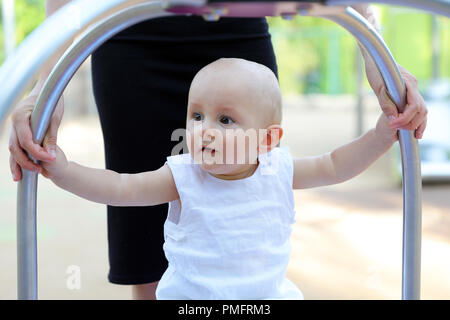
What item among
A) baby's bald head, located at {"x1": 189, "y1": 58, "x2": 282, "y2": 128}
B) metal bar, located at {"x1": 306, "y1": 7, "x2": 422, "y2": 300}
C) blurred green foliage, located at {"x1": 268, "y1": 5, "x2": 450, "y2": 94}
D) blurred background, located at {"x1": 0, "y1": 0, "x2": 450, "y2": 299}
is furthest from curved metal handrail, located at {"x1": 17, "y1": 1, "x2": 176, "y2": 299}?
blurred green foliage, located at {"x1": 268, "y1": 5, "x2": 450, "y2": 94}

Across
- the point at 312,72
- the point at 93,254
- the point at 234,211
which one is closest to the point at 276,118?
the point at 234,211

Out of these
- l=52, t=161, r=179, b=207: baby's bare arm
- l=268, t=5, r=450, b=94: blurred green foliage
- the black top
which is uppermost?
l=268, t=5, r=450, b=94: blurred green foliage

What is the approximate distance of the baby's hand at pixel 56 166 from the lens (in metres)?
0.71

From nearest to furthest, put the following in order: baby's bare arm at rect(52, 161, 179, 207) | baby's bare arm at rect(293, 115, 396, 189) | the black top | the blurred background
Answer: baby's bare arm at rect(52, 161, 179, 207) → baby's bare arm at rect(293, 115, 396, 189) → the black top → the blurred background

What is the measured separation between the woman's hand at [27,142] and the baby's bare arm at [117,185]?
0.14ft

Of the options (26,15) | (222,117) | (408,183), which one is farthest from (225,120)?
(26,15)

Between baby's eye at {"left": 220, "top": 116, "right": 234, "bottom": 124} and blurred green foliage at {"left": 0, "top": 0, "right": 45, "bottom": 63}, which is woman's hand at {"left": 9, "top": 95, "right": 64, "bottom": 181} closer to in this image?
baby's eye at {"left": 220, "top": 116, "right": 234, "bottom": 124}

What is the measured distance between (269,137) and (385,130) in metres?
0.16

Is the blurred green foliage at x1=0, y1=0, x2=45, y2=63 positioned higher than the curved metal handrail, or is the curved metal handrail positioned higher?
the blurred green foliage at x1=0, y1=0, x2=45, y2=63

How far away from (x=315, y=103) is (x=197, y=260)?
7424 mm

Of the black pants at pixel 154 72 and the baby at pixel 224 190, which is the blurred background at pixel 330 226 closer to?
the black pants at pixel 154 72

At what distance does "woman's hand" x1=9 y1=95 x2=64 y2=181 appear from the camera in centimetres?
67
